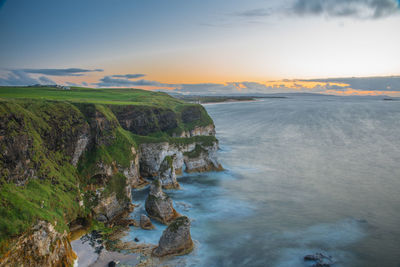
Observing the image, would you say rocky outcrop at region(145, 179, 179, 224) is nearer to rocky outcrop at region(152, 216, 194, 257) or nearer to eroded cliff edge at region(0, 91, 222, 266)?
eroded cliff edge at region(0, 91, 222, 266)

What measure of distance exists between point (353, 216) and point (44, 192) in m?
31.6

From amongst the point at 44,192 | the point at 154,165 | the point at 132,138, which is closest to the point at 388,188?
the point at 154,165

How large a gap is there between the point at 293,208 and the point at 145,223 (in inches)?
715

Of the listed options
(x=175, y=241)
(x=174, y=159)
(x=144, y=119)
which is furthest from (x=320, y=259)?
(x=144, y=119)

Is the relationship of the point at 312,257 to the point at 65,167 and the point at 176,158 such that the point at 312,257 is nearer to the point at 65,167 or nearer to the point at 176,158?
the point at 65,167

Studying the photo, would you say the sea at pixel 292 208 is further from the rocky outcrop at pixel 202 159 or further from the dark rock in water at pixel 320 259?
the rocky outcrop at pixel 202 159

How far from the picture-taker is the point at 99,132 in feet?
111

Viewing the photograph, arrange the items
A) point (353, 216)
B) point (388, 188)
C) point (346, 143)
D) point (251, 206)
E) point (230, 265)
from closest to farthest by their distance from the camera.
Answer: point (230, 265)
point (353, 216)
point (251, 206)
point (388, 188)
point (346, 143)

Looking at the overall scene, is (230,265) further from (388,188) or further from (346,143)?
(346,143)

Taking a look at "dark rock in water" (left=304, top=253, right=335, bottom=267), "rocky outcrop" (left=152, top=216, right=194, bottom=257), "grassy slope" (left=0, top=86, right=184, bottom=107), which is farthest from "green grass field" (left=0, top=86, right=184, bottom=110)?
"dark rock in water" (left=304, top=253, right=335, bottom=267)

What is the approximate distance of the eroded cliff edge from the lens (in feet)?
58.9

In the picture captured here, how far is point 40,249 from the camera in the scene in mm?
17750

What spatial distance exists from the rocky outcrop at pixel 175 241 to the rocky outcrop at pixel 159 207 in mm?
5473

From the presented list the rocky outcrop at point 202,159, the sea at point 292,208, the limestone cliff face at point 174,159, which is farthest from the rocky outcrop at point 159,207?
the rocky outcrop at point 202,159
